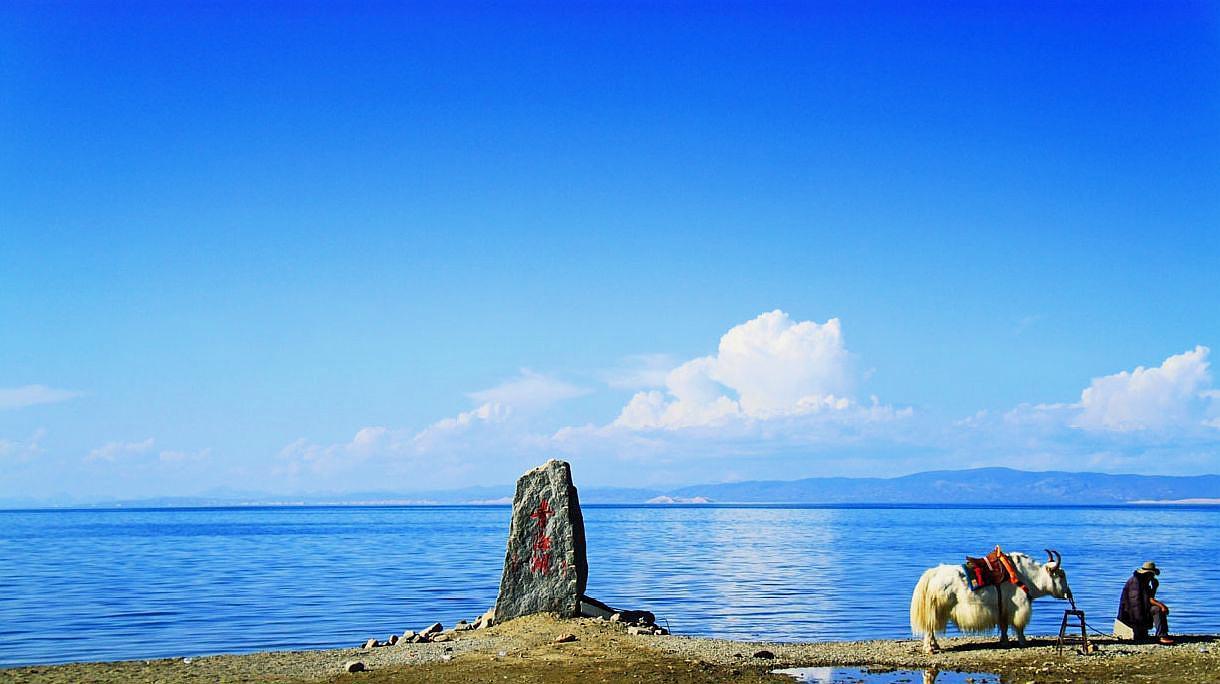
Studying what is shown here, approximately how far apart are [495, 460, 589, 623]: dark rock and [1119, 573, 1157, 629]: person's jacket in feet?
27.8

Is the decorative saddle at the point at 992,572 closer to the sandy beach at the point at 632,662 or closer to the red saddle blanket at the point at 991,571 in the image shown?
the red saddle blanket at the point at 991,571

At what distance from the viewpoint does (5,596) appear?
27.3 m

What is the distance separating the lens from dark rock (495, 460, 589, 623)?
18016 millimetres

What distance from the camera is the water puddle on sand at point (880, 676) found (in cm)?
1255

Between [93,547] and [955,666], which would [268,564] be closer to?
[93,547]

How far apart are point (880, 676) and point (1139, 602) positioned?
16.5 feet

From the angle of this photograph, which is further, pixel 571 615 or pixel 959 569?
pixel 571 615

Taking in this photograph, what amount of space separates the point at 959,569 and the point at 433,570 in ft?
81.9

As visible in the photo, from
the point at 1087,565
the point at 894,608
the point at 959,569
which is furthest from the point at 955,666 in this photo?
the point at 1087,565

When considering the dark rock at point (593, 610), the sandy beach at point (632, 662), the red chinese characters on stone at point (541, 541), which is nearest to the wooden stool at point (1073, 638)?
the sandy beach at point (632, 662)

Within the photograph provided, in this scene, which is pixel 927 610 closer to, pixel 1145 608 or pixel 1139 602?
pixel 1139 602

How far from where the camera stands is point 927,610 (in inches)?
572

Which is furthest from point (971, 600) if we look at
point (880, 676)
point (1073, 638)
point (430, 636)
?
point (430, 636)

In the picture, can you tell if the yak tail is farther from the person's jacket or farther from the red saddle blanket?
the person's jacket
